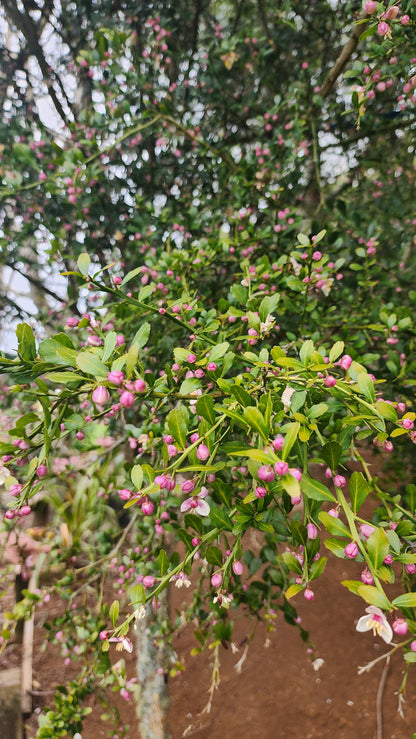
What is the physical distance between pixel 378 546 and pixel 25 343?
56cm

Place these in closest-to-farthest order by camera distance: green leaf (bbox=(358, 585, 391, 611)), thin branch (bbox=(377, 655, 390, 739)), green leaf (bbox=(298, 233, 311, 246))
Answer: green leaf (bbox=(358, 585, 391, 611)) → green leaf (bbox=(298, 233, 311, 246)) → thin branch (bbox=(377, 655, 390, 739))

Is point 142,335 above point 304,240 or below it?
below

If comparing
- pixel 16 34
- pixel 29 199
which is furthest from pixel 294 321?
pixel 16 34

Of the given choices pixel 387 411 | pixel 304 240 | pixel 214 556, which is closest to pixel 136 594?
pixel 214 556

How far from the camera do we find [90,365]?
54 cm

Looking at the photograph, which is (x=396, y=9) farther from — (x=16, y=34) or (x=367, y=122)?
(x=16, y=34)

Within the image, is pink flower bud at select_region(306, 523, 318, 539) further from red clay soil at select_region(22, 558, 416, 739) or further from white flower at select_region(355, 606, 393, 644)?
red clay soil at select_region(22, 558, 416, 739)

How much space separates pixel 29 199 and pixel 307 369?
199cm

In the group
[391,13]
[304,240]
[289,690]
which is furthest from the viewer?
[289,690]

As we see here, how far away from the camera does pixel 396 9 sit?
86cm

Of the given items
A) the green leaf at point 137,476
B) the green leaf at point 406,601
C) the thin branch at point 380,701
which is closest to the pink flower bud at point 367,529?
the green leaf at point 406,601

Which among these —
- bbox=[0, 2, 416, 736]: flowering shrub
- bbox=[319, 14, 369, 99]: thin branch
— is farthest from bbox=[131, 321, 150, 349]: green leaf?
bbox=[319, 14, 369, 99]: thin branch

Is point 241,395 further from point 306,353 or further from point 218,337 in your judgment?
point 218,337

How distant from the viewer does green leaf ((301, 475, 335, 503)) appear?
546mm
